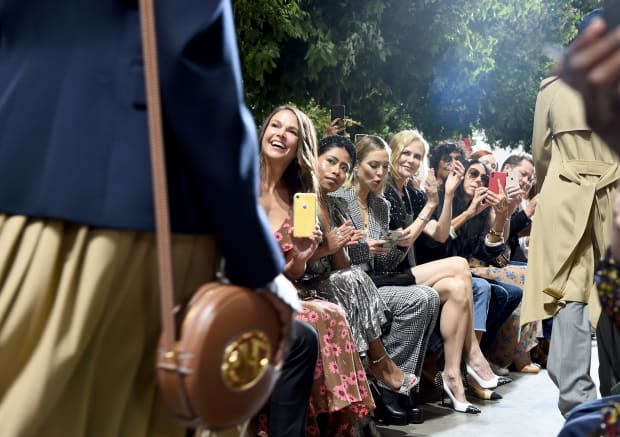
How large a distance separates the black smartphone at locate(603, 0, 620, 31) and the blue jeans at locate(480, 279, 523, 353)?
497cm

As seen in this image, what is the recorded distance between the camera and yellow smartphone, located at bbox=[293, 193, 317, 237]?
12.1ft

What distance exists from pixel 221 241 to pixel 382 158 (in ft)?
11.8

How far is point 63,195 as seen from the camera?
1.69 metres

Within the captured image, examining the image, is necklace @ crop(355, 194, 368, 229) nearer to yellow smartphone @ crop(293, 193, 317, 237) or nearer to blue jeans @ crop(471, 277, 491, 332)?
blue jeans @ crop(471, 277, 491, 332)

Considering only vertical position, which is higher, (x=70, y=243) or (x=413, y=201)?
(x=413, y=201)

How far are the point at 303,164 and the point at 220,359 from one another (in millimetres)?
2532

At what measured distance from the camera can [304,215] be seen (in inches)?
145

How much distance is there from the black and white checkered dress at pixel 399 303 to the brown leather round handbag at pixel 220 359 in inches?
124

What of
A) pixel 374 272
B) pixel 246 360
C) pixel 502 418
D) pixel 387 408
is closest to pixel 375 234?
pixel 374 272

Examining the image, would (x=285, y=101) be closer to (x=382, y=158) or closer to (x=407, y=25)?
(x=407, y=25)

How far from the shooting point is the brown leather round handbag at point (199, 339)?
1564 millimetres

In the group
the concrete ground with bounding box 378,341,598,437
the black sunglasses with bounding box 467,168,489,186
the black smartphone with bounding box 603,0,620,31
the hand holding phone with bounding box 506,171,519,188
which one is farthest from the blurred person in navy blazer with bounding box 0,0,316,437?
the hand holding phone with bounding box 506,171,519,188

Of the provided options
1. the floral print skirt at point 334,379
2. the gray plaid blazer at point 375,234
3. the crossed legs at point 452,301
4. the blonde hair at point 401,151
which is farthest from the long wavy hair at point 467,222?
A: the floral print skirt at point 334,379

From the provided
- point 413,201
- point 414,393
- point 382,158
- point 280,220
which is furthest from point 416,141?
point 280,220
